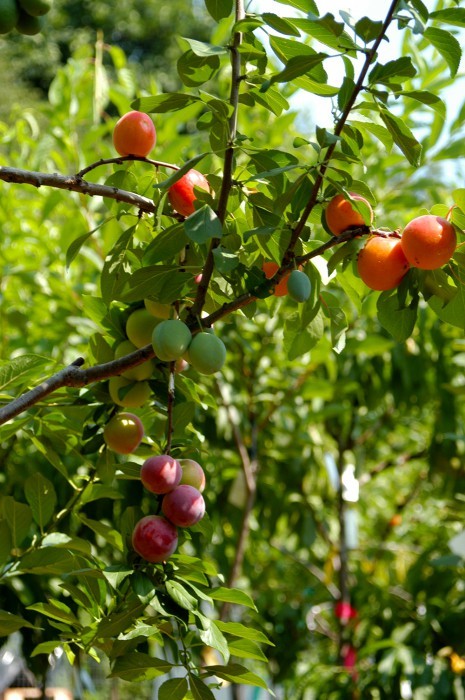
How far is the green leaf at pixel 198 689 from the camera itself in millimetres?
747

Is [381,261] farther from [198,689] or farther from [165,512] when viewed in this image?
[198,689]

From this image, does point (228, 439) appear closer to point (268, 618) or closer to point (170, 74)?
point (268, 618)

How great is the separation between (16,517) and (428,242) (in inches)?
18.9

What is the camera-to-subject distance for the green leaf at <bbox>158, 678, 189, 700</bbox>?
75 cm

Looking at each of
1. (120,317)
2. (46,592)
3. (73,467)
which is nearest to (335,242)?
(120,317)

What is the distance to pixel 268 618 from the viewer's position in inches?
91.5

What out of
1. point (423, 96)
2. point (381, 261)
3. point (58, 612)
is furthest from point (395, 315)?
Answer: point (58, 612)

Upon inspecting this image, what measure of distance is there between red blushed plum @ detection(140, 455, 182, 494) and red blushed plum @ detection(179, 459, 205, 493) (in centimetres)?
4

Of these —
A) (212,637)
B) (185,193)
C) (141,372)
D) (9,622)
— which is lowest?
(9,622)

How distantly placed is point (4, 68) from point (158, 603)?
12.9 m

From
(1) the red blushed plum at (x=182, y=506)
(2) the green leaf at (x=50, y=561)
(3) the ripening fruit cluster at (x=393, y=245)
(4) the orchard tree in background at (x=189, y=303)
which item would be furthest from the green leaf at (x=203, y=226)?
(2) the green leaf at (x=50, y=561)

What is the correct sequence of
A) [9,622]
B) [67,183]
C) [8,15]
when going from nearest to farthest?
1. [8,15]
2. [67,183]
3. [9,622]

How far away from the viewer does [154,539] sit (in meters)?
0.73

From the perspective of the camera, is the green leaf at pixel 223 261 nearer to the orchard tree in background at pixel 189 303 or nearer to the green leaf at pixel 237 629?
the orchard tree in background at pixel 189 303
